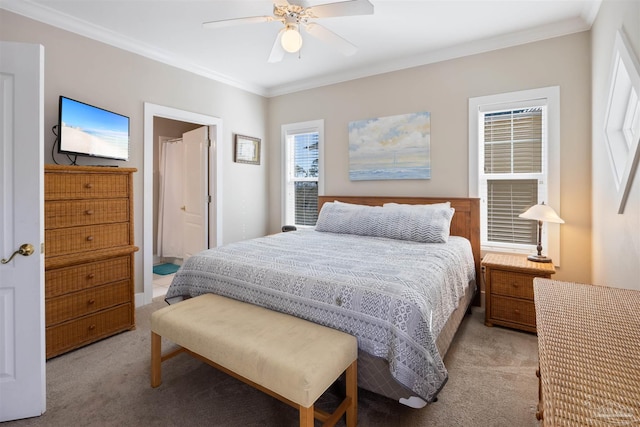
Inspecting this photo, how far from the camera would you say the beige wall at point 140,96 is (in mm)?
2596

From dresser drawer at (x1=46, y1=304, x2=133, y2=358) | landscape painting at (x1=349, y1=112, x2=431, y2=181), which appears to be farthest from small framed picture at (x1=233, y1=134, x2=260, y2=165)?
dresser drawer at (x1=46, y1=304, x2=133, y2=358)

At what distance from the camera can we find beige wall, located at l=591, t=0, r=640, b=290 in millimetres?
1681

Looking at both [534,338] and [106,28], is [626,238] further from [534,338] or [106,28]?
[106,28]

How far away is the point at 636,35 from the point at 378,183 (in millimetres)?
2486

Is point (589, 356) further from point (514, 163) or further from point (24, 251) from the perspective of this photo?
point (514, 163)

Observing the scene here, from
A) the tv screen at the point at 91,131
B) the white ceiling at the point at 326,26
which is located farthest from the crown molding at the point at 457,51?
the tv screen at the point at 91,131

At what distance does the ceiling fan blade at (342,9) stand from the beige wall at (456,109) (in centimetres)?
167

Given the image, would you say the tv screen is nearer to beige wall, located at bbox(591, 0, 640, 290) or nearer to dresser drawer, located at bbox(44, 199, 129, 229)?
dresser drawer, located at bbox(44, 199, 129, 229)

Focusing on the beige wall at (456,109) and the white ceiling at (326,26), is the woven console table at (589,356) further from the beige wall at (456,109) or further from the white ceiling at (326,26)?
the white ceiling at (326,26)

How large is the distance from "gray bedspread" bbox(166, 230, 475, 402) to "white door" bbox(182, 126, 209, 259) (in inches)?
66.8

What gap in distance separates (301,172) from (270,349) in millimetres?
3426

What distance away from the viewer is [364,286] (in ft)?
5.37

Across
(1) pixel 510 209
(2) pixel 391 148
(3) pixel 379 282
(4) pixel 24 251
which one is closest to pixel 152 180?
(4) pixel 24 251

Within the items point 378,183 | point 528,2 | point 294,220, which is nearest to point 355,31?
point 528,2
